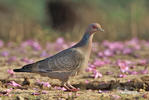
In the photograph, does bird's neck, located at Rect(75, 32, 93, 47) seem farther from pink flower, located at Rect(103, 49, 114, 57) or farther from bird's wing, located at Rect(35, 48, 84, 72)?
pink flower, located at Rect(103, 49, 114, 57)

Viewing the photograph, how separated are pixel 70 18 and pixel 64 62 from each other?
31.1ft

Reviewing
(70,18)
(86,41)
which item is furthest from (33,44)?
(70,18)

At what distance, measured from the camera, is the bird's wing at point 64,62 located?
616 cm

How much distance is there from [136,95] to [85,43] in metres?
1.17

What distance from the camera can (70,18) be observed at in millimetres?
15609

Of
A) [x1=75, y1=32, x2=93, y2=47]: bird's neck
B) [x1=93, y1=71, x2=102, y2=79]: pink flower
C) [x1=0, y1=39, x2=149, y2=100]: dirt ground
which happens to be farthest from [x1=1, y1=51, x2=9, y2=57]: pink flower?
[x1=75, y1=32, x2=93, y2=47]: bird's neck

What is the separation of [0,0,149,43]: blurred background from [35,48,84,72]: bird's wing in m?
4.67

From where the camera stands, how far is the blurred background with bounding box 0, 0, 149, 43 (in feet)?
38.3

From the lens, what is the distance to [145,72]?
24.7 ft

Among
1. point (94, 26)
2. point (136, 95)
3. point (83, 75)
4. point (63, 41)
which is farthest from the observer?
point (63, 41)

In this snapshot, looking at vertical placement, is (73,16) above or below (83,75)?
above

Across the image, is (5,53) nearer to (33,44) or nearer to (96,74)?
(33,44)

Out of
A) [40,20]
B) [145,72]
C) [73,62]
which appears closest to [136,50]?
[145,72]

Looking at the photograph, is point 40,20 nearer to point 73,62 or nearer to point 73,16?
point 73,16
